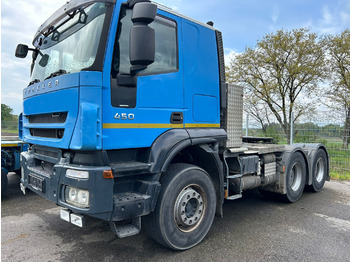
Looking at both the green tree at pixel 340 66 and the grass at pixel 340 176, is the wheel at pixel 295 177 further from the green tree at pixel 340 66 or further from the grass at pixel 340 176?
the green tree at pixel 340 66

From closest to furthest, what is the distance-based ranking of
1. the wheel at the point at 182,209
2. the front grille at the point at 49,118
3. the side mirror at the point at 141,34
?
the side mirror at the point at 141,34, the front grille at the point at 49,118, the wheel at the point at 182,209

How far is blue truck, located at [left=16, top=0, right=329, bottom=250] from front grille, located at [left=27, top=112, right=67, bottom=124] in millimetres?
21

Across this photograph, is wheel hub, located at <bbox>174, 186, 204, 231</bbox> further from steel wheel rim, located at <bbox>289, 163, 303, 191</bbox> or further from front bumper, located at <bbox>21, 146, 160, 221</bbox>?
steel wheel rim, located at <bbox>289, 163, 303, 191</bbox>

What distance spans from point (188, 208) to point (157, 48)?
84.5 inches

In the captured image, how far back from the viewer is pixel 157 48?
130 inches

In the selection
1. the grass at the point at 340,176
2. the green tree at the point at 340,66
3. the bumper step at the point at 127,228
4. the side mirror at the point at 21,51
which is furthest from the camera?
the green tree at the point at 340,66

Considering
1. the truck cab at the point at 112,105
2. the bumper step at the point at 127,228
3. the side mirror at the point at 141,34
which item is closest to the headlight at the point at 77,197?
the truck cab at the point at 112,105

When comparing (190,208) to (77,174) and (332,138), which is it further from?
(332,138)

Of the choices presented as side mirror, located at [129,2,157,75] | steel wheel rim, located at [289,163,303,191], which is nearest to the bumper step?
side mirror, located at [129,2,157,75]

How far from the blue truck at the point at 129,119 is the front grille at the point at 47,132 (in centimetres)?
1

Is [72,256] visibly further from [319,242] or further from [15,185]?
[15,185]

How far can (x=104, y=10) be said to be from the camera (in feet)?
9.49

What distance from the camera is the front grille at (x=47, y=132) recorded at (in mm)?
3070

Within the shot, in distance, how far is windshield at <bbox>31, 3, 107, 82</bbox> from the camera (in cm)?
289
